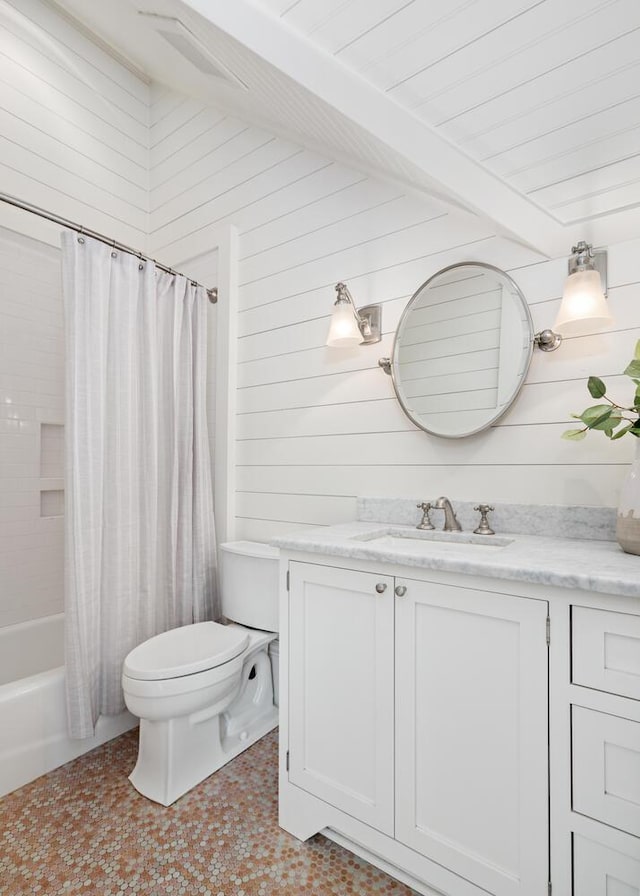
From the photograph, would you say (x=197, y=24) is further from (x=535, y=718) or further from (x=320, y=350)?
(x=535, y=718)

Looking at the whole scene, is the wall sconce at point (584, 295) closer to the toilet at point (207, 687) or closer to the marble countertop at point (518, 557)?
the marble countertop at point (518, 557)

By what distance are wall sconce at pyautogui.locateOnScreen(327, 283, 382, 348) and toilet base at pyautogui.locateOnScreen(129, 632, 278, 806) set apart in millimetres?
1284

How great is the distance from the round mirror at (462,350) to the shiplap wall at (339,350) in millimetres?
53

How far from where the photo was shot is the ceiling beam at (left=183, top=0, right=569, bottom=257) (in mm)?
1053

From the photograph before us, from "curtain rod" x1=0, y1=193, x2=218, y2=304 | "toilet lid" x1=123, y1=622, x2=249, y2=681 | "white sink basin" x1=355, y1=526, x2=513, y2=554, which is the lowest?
"toilet lid" x1=123, y1=622, x2=249, y2=681

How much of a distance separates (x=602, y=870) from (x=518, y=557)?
2.05ft

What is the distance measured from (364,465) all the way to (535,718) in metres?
1.07

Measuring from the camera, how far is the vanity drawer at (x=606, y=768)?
35.0 inches

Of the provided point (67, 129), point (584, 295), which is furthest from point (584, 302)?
point (67, 129)

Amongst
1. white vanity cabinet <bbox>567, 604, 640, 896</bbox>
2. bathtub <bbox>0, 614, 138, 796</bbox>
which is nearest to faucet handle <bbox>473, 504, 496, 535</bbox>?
white vanity cabinet <bbox>567, 604, 640, 896</bbox>

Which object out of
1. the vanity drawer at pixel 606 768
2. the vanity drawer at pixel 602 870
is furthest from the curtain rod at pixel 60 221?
the vanity drawer at pixel 602 870

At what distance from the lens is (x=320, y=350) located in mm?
2049

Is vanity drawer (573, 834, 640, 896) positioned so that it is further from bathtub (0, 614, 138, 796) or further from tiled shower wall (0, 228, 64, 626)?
tiled shower wall (0, 228, 64, 626)

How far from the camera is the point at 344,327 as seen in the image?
1.81 metres
